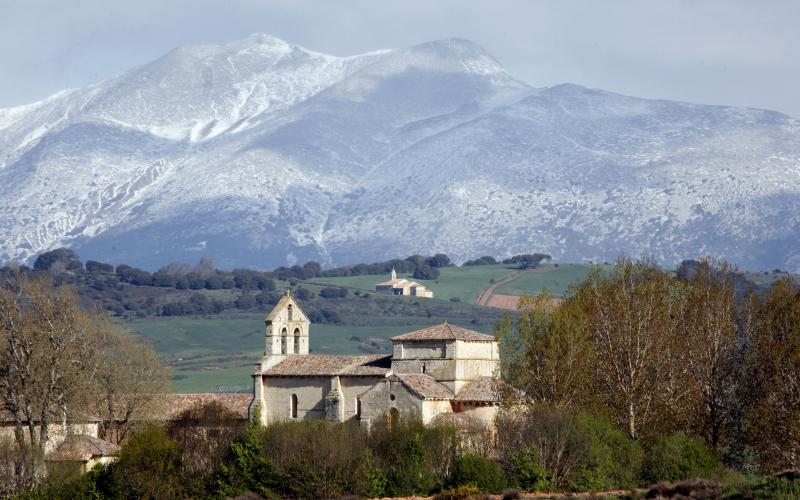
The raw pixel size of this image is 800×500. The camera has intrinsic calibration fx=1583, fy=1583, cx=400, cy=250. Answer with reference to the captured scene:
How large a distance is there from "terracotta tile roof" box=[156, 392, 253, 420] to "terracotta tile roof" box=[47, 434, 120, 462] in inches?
382

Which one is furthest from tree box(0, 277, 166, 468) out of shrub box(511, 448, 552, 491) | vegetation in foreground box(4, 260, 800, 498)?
shrub box(511, 448, 552, 491)

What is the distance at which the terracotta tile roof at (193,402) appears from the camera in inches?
4050

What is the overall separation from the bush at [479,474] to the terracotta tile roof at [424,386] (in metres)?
13.4

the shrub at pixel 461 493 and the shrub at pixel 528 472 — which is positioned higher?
the shrub at pixel 528 472

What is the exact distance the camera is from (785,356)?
79.7m

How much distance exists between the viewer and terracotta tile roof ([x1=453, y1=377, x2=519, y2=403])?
3688 inches

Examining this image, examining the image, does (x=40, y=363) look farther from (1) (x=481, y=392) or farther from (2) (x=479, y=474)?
(2) (x=479, y=474)

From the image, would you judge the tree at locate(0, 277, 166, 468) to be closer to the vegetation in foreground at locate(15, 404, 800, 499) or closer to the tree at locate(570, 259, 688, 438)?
the vegetation in foreground at locate(15, 404, 800, 499)

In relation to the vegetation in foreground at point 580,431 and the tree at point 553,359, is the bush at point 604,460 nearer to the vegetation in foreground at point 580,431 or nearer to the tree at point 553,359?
the vegetation in foreground at point 580,431

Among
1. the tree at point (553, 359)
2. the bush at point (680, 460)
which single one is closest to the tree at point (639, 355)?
the tree at point (553, 359)

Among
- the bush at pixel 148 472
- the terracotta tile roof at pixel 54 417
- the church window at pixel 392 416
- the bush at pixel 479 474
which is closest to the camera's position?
the bush at pixel 479 474

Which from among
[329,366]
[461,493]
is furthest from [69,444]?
[461,493]

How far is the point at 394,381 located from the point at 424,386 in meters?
2.09

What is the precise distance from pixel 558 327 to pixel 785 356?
1251cm
